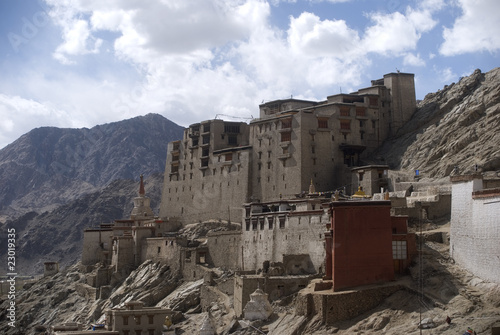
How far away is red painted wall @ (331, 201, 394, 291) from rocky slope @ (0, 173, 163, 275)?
3763 inches

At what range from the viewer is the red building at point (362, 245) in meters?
45.5

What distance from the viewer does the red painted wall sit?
4547 centimetres

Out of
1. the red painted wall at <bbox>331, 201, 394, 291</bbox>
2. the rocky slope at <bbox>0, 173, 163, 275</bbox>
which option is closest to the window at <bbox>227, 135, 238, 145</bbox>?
the red painted wall at <bbox>331, 201, 394, 291</bbox>

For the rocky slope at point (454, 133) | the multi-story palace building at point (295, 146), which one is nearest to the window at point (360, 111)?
the multi-story palace building at point (295, 146)

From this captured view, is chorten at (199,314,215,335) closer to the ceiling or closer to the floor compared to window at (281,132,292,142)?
closer to the floor

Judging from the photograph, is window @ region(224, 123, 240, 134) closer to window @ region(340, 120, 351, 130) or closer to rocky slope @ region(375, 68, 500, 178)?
window @ region(340, 120, 351, 130)

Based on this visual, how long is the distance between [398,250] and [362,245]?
2.75m

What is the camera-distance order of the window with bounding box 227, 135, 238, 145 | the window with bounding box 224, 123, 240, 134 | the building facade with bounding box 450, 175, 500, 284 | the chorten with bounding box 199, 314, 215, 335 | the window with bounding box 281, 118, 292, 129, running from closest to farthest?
the building facade with bounding box 450, 175, 500, 284, the chorten with bounding box 199, 314, 215, 335, the window with bounding box 281, 118, 292, 129, the window with bounding box 227, 135, 238, 145, the window with bounding box 224, 123, 240, 134

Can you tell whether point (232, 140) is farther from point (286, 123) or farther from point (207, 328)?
point (207, 328)

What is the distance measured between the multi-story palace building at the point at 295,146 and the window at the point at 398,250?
23429mm

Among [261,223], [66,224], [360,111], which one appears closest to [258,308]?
[261,223]

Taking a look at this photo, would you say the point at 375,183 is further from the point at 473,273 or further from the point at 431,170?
the point at 473,273

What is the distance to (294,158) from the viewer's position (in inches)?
2970

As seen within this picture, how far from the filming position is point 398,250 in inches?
1849
